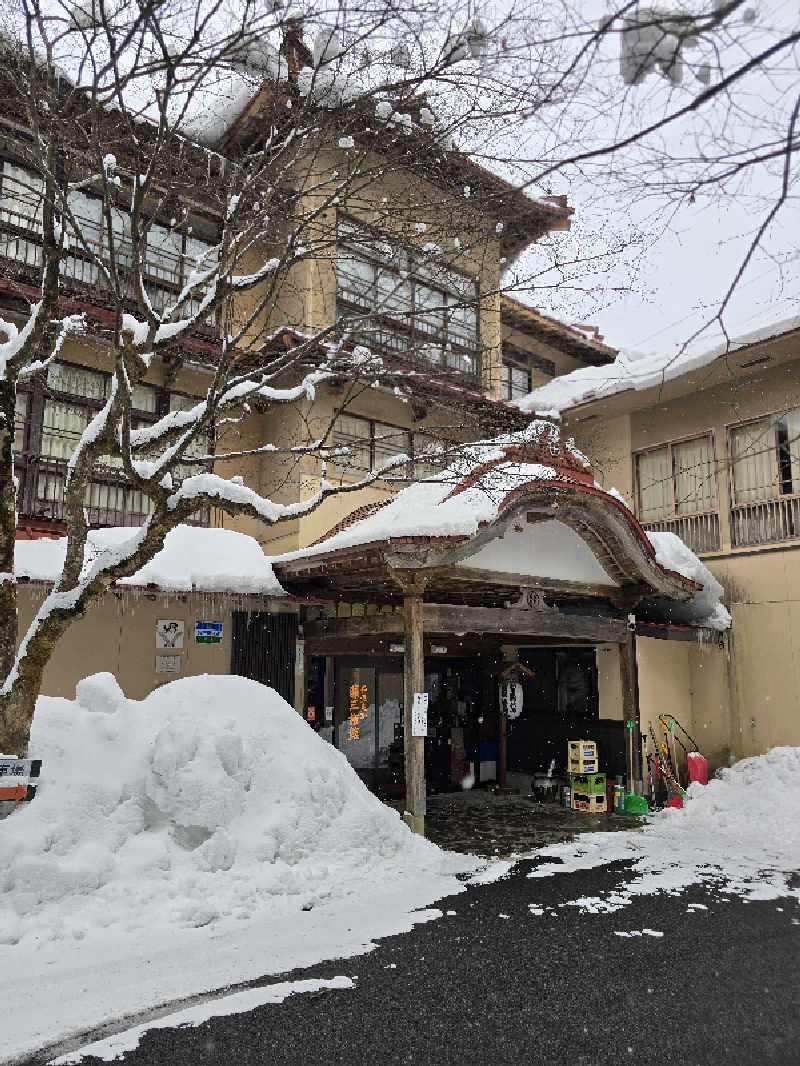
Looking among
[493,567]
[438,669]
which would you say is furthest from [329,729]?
Result: [493,567]

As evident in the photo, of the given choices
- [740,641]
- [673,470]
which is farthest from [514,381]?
[740,641]

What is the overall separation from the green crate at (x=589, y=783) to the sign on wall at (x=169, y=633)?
23.2ft

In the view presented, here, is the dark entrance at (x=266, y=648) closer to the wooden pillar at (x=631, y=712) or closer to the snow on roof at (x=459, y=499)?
the snow on roof at (x=459, y=499)

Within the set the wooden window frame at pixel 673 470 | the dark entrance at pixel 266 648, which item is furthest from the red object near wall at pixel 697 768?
the dark entrance at pixel 266 648

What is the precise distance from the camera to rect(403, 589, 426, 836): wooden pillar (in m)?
9.53

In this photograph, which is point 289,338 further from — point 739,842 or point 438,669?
point 739,842

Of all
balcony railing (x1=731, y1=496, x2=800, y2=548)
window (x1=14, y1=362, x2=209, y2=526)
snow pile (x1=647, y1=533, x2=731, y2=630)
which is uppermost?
window (x1=14, y1=362, x2=209, y2=526)

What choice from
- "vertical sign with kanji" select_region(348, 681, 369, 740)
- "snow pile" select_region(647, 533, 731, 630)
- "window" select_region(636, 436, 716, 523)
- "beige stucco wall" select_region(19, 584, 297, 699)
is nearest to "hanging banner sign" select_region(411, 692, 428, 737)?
"beige stucco wall" select_region(19, 584, 297, 699)

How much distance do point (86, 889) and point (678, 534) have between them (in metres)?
13.3

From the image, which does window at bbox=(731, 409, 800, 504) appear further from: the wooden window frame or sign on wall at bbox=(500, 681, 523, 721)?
sign on wall at bbox=(500, 681, 523, 721)

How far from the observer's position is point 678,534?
1578 cm

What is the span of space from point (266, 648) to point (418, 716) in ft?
11.9

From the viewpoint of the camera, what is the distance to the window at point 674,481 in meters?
15.6

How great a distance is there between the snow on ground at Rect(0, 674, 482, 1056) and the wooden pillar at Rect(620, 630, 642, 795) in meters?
4.69
